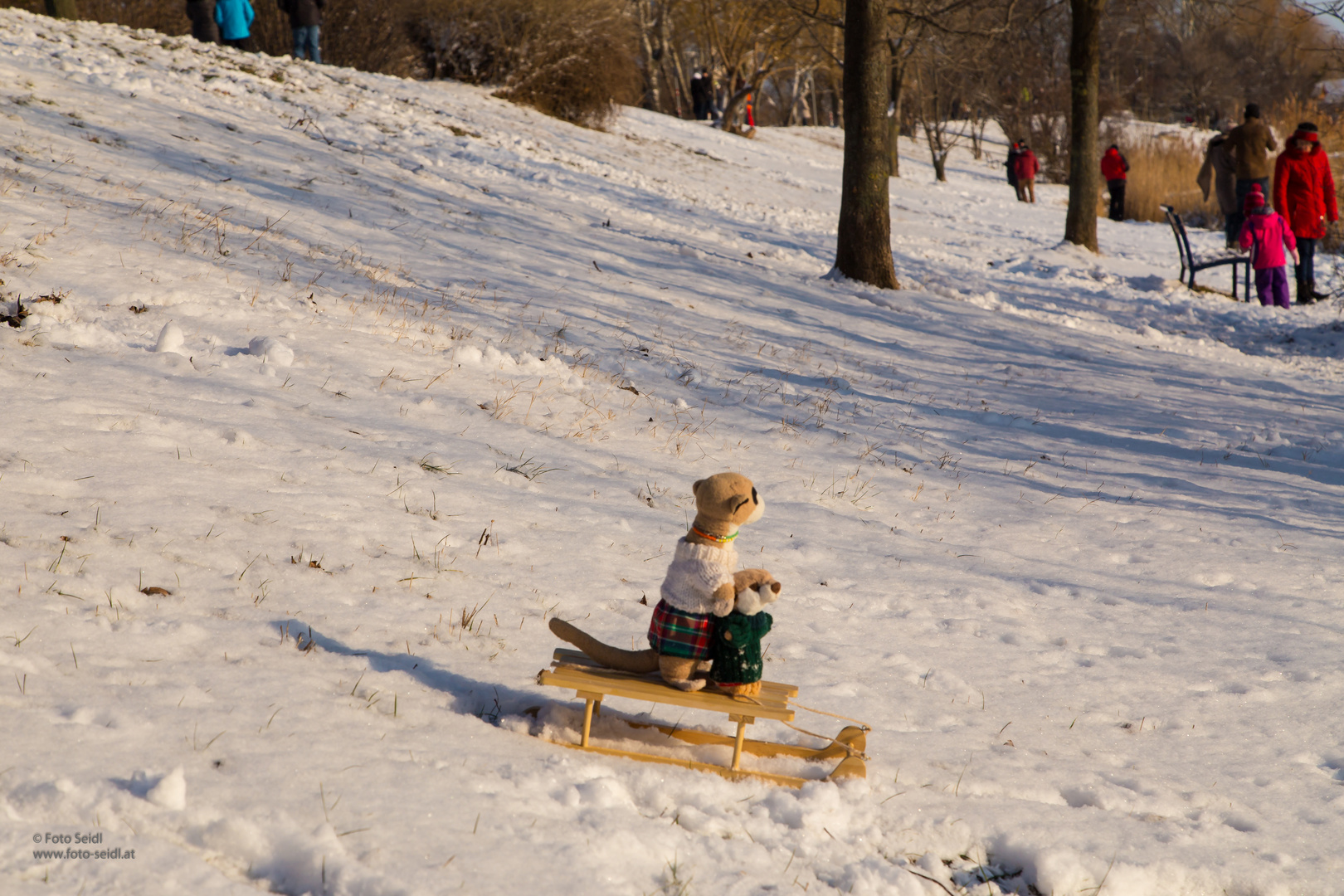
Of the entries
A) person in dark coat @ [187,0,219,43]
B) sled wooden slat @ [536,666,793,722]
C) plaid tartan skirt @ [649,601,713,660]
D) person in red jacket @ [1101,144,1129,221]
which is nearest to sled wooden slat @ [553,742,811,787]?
sled wooden slat @ [536,666,793,722]

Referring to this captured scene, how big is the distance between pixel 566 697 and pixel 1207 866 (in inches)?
82.4

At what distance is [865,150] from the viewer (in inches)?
435

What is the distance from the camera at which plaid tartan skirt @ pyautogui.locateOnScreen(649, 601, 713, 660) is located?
9.89 ft

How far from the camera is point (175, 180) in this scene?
8.59 metres

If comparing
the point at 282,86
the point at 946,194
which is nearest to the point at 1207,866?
the point at 282,86

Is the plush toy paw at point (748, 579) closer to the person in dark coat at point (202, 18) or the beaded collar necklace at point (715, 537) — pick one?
the beaded collar necklace at point (715, 537)

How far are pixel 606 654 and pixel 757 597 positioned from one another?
21.8 inches

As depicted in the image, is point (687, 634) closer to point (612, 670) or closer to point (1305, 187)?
point (612, 670)

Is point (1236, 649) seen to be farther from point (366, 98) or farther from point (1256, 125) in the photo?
point (366, 98)

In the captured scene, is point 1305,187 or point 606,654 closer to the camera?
point 606,654

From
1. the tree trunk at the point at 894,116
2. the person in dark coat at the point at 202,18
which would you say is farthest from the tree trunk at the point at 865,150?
the tree trunk at the point at 894,116

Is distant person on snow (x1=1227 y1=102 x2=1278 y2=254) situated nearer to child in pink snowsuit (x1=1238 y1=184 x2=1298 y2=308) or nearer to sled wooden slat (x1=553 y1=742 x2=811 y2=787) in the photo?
child in pink snowsuit (x1=1238 y1=184 x2=1298 y2=308)

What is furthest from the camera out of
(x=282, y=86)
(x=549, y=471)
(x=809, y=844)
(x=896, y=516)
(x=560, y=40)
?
(x=560, y=40)

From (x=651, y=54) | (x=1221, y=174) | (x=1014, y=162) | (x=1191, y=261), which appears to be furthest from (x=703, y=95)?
(x=1191, y=261)
